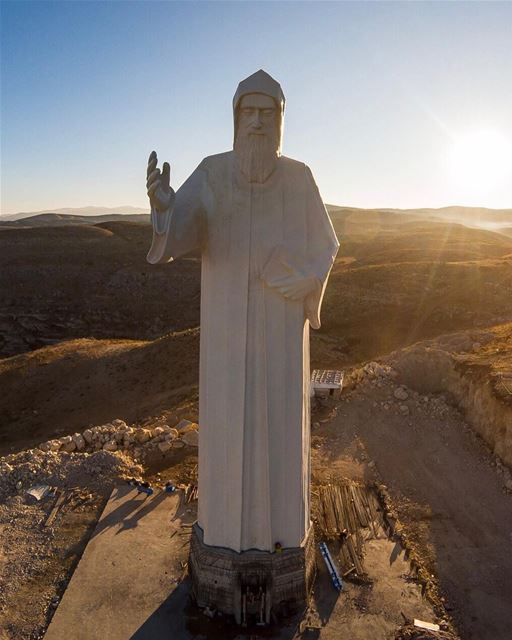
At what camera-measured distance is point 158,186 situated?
461 centimetres

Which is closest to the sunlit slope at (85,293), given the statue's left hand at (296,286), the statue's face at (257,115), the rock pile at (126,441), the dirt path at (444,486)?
the rock pile at (126,441)

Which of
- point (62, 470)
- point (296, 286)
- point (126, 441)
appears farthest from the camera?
point (126, 441)

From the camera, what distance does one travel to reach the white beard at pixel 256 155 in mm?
5105

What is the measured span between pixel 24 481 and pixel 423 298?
23.5m

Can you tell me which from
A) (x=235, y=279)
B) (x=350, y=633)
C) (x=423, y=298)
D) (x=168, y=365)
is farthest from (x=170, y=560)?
(x=423, y=298)

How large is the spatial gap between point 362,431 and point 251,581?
628 cm

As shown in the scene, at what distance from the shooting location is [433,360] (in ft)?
46.0

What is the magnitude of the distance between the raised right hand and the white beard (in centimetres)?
86

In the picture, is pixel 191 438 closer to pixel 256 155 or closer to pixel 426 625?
pixel 426 625

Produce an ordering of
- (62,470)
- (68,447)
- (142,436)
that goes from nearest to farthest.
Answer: (62,470) → (68,447) → (142,436)

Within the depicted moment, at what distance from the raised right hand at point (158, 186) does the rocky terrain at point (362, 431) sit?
553 cm

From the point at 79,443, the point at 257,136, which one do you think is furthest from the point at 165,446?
the point at 257,136

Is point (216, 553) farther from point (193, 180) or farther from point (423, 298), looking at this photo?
point (423, 298)

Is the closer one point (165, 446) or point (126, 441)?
point (165, 446)
